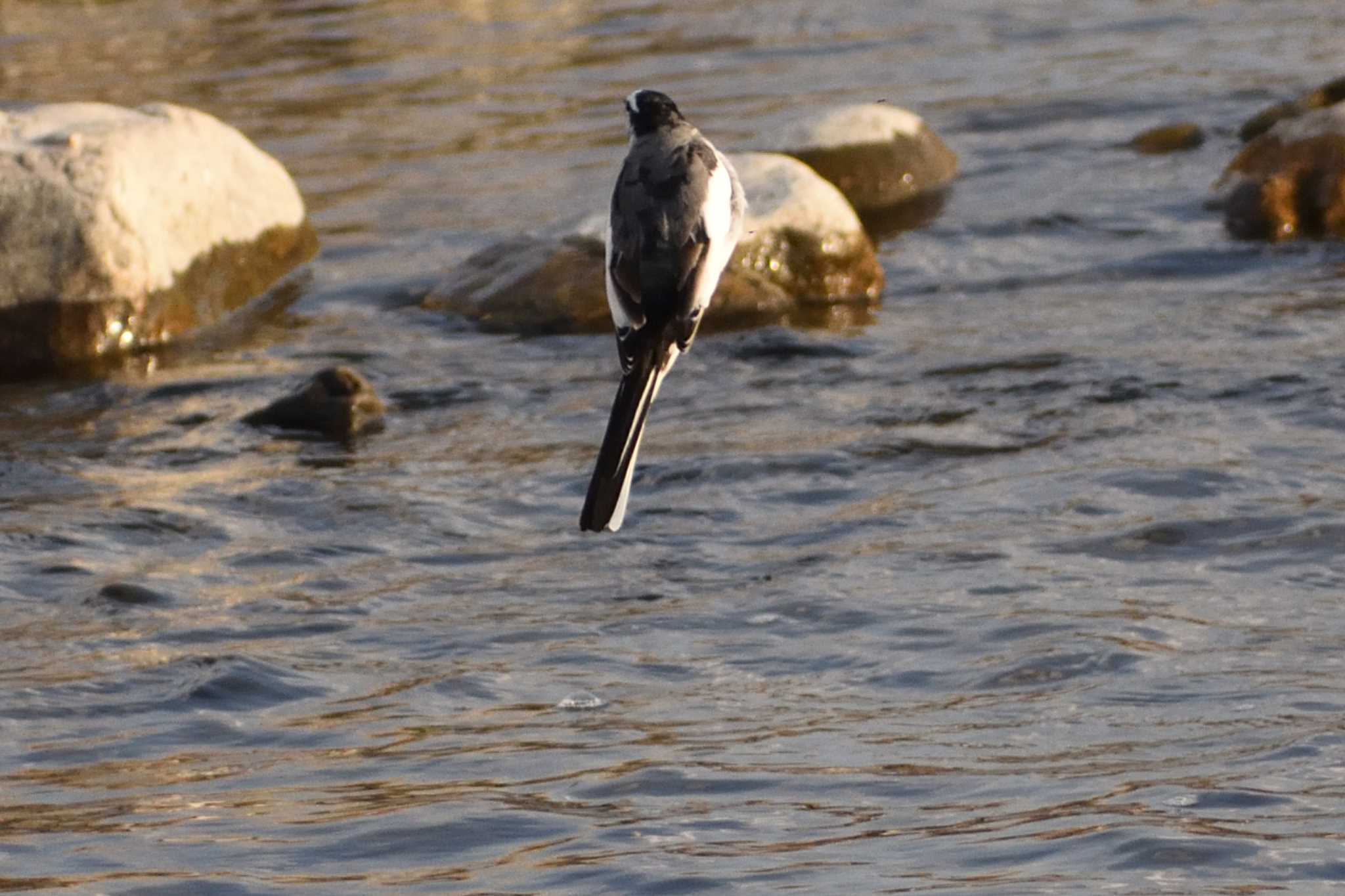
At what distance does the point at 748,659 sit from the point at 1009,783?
1356 mm

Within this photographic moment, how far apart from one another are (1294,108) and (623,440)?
27.7 ft

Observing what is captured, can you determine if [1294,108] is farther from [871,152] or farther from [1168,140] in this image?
[871,152]

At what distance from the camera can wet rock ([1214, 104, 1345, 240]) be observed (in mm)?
11805

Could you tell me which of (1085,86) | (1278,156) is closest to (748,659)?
(1278,156)

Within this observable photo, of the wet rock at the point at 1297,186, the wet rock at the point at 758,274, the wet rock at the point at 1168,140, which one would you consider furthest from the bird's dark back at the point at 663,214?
the wet rock at the point at 1168,140

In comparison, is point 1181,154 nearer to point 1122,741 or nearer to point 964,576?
point 964,576

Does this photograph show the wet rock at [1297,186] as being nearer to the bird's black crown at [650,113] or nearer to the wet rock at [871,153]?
the wet rock at [871,153]

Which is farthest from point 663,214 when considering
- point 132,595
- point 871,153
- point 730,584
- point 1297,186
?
point 871,153

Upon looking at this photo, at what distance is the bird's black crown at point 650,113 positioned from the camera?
6398 millimetres

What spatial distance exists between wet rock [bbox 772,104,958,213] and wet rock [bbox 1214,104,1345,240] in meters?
2.03

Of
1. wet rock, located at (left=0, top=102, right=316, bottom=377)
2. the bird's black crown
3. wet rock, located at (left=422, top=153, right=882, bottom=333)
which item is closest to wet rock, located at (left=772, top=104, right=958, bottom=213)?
wet rock, located at (left=422, top=153, right=882, bottom=333)

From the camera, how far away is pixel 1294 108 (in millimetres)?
13172

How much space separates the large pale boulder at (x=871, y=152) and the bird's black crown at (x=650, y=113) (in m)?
6.69

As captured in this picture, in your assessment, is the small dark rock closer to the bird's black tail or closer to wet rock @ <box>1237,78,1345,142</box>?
the bird's black tail
